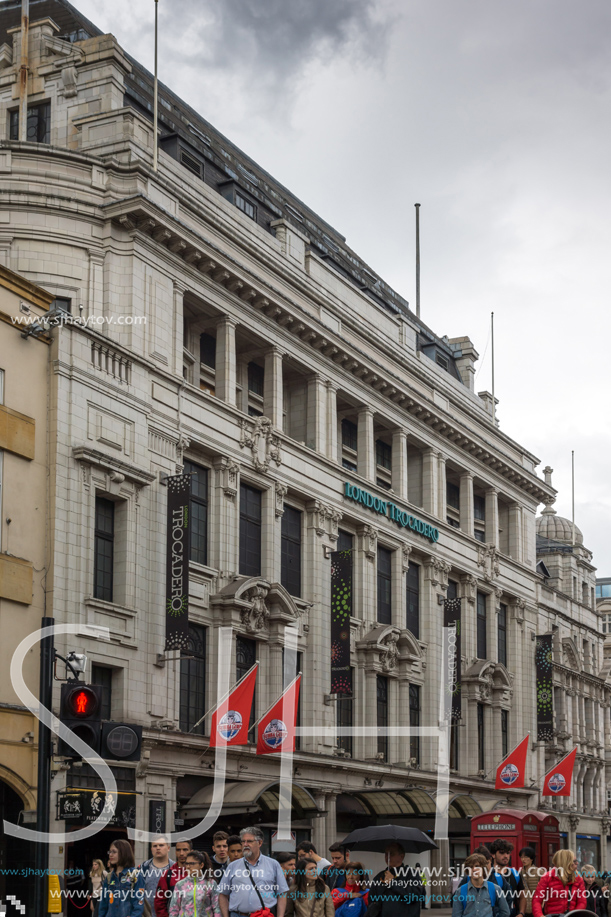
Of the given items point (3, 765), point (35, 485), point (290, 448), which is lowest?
point (3, 765)

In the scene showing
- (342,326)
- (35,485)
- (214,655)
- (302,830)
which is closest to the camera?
(35,485)

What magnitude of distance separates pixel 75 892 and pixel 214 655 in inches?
393

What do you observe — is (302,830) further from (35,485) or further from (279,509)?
(35,485)

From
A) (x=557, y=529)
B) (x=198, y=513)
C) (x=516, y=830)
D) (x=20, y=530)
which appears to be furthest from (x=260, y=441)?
(x=557, y=529)

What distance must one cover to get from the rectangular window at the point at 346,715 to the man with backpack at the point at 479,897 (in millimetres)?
27581

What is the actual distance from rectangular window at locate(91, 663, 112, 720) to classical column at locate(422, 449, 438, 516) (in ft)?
75.7

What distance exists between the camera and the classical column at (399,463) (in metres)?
52.0

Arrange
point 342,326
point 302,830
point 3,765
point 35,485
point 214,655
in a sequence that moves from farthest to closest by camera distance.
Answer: point 342,326 < point 302,830 < point 214,655 < point 35,485 < point 3,765

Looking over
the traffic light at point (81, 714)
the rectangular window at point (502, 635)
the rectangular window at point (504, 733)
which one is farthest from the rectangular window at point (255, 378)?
the traffic light at point (81, 714)

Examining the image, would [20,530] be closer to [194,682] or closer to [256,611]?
[194,682]

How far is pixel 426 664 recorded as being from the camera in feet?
168

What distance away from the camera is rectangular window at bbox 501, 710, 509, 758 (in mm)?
58016

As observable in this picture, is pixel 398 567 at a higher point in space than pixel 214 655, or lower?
higher

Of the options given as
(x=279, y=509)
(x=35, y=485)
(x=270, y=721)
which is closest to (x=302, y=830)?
(x=270, y=721)
